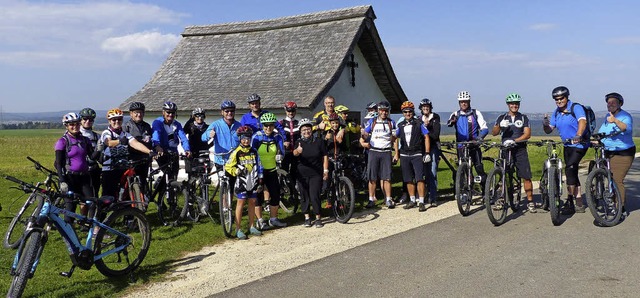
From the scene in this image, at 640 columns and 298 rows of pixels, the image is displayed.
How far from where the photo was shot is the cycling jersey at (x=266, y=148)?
8102mm

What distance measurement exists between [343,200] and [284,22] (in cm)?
1169

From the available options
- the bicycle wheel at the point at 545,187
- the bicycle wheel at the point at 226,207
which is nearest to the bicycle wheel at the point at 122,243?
the bicycle wheel at the point at 226,207

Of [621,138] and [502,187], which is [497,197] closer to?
[502,187]

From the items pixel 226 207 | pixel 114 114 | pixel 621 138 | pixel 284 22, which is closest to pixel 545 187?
pixel 621 138

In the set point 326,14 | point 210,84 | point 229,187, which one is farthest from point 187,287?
point 326,14

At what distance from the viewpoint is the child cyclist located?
756 centimetres

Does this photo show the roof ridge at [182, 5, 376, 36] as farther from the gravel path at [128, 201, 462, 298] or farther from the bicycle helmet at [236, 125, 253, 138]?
the bicycle helmet at [236, 125, 253, 138]

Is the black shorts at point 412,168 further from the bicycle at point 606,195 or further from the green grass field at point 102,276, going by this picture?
the bicycle at point 606,195

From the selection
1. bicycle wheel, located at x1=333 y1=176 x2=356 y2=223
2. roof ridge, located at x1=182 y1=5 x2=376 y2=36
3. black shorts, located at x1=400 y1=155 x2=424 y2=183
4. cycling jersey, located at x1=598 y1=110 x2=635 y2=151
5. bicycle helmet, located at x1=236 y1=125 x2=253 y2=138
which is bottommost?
bicycle wheel, located at x1=333 y1=176 x2=356 y2=223

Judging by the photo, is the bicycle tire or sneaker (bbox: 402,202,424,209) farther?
sneaker (bbox: 402,202,424,209)

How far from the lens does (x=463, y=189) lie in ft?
28.4

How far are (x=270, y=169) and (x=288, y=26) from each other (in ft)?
37.3

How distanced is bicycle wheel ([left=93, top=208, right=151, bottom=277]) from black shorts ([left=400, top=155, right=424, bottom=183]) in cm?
500

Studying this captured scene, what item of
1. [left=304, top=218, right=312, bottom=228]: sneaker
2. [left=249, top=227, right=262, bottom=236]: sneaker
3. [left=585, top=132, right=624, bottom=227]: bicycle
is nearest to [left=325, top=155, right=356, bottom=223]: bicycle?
[left=304, top=218, right=312, bottom=228]: sneaker
